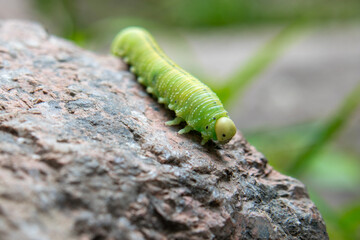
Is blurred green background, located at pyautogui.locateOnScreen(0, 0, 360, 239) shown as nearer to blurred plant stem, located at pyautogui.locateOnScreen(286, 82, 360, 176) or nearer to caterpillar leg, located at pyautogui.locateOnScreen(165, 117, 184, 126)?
blurred plant stem, located at pyautogui.locateOnScreen(286, 82, 360, 176)

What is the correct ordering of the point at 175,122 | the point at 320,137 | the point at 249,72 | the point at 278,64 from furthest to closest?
the point at 278,64, the point at 249,72, the point at 320,137, the point at 175,122

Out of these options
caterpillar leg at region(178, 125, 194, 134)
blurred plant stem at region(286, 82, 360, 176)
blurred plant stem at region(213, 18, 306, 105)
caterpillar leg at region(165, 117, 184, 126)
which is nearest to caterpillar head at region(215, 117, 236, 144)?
caterpillar leg at region(178, 125, 194, 134)

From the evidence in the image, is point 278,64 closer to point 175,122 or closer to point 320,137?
point 320,137

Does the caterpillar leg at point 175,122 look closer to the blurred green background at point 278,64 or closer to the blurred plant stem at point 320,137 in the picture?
the blurred green background at point 278,64

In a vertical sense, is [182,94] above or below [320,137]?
below

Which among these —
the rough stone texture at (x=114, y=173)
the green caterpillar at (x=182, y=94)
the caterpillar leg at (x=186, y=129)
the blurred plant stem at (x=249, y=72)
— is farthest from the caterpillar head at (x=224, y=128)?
the blurred plant stem at (x=249, y=72)

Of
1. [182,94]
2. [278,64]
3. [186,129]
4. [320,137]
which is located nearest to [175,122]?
[186,129]

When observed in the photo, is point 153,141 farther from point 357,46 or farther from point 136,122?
point 357,46
